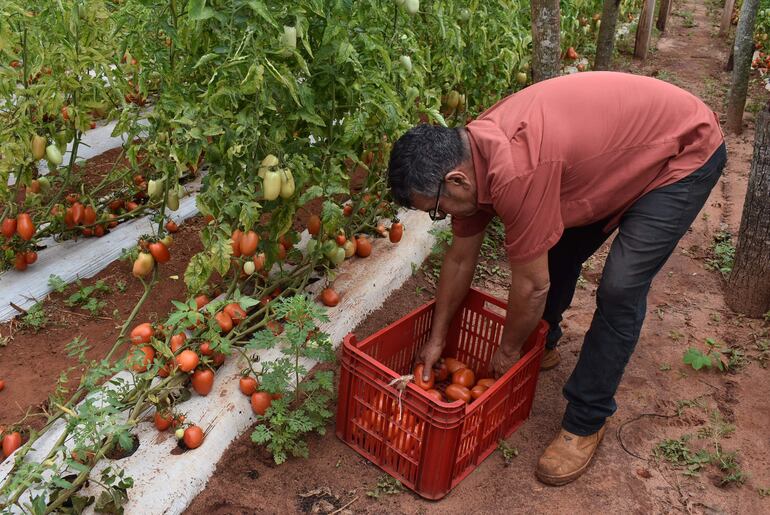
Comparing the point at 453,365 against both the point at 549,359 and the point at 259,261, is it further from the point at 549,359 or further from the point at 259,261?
the point at 259,261

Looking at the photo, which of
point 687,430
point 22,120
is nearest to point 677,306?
point 687,430

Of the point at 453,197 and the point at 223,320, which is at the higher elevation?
the point at 453,197

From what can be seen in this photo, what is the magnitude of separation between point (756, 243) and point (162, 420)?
278 centimetres

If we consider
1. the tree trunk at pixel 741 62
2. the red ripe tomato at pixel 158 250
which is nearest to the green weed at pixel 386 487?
the red ripe tomato at pixel 158 250

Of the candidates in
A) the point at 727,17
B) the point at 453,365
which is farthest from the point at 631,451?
the point at 727,17

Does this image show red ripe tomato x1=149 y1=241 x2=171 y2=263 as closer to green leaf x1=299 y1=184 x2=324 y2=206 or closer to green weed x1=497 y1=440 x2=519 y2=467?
green leaf x1=299 y1=184 x2=324 y2=206

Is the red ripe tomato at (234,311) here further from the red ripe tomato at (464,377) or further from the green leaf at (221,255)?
the red ripe tomato at (464,377)

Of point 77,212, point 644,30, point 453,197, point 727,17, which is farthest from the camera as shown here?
point 727,17

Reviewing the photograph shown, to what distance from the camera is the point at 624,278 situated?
2.22 m

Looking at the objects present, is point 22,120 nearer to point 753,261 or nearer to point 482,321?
point 482,321

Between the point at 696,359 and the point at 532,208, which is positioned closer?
the point at 532,208

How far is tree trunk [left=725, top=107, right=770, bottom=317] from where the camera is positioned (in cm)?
323

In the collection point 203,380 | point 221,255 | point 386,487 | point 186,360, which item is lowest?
point 386,487

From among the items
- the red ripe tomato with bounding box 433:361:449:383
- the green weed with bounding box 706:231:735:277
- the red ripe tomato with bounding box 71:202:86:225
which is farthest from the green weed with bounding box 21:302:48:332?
the green weed with bounding box 706:231:735:277
